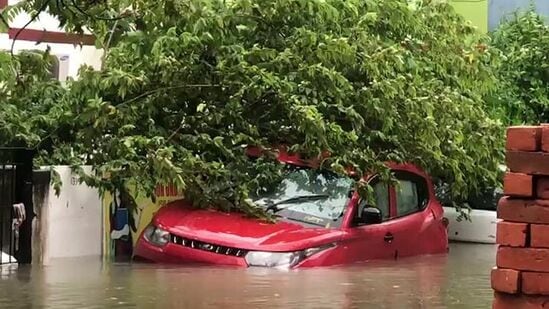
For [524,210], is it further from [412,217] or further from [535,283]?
[412,217]

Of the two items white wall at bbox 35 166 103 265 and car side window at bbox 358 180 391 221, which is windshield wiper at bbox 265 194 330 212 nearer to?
car side window at bbox 358 180 391 221

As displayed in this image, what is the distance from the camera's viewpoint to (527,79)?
67.2 ft

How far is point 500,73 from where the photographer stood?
65.8ft

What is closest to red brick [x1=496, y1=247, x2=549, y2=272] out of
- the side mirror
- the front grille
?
the front grille

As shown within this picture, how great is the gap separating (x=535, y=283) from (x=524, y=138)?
66 centimetres

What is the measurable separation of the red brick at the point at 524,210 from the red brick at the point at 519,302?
34cm

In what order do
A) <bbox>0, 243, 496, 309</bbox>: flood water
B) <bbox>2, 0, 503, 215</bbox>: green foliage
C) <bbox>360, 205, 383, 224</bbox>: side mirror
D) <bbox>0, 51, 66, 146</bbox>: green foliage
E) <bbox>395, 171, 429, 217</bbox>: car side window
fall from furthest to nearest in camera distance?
<bbox>395, 171, 429, 217</bbox>: car side window → <bbox>0, 51, 66, 146</bbox>: green foliage → <bbox>2, 0, 503, 215</bbox>: green foliage → <bbox>360, 205, 383, 224</bbox>: side mirror → <bbox>0, 243, 496, 309</bbox>: flood water

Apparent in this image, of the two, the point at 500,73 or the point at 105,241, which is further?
the point at 500,73

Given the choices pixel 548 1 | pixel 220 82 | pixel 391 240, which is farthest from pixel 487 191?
pixel 548 1

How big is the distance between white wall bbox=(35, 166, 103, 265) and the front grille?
Result: 2181 mm

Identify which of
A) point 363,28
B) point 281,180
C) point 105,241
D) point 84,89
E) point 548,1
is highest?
point 548,1

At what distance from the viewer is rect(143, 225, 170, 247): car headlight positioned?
11.3 m

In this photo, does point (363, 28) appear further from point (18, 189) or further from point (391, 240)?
point (18, 189)

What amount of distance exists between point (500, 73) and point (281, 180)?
29.8 feet
